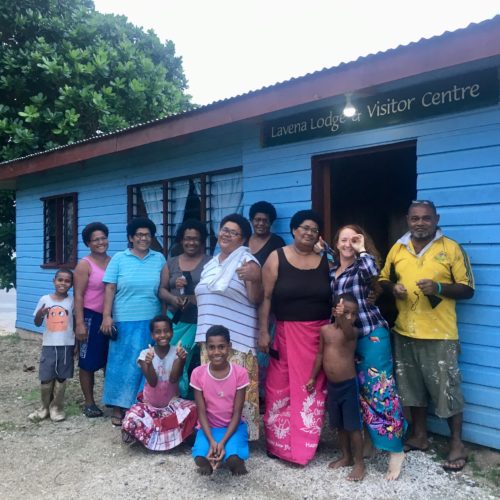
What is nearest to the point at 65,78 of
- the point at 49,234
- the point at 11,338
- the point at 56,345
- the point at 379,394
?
the point at 49,234

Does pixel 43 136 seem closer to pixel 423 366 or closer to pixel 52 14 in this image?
pixel 52 14

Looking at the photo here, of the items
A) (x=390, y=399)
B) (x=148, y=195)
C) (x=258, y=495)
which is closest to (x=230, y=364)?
(x=258, y=495)

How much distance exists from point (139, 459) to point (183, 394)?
0.70m

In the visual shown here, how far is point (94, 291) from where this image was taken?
4590 millimetres

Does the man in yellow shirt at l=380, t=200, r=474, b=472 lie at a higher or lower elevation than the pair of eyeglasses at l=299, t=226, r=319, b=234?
lower

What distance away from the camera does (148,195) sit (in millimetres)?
6984

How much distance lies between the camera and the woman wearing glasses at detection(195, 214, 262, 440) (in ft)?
11.9

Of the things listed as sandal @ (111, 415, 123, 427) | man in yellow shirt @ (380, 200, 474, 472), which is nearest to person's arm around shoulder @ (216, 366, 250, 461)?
man in yellow shirt @ (380, 200, 474, 472)

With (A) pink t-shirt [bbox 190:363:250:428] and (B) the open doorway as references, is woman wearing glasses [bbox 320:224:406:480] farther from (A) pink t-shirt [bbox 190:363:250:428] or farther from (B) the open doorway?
(B) the open doorway

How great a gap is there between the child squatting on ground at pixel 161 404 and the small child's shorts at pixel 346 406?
43.6 inches

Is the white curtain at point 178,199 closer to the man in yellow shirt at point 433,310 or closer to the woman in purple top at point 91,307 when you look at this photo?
the woman in purple top at point 91,307

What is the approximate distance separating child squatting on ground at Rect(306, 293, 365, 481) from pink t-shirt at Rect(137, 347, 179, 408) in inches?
48.7

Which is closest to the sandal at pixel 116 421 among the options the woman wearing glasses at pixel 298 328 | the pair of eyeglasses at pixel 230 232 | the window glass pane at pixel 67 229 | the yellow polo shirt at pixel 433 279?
the woman wearing glasses at pixel 298 328

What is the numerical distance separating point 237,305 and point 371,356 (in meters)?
0.97
